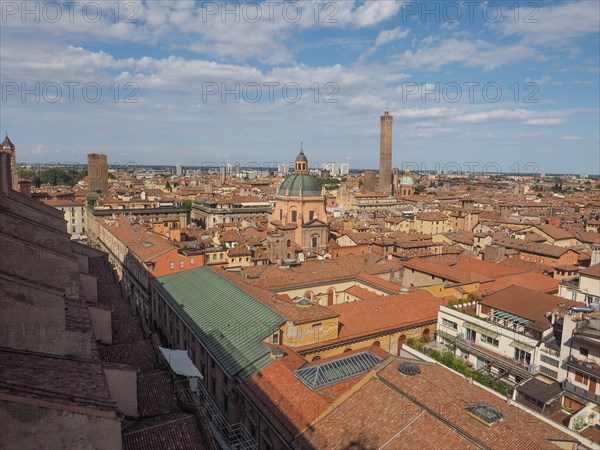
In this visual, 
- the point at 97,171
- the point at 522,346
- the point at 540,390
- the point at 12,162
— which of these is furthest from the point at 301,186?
the point at 97,171

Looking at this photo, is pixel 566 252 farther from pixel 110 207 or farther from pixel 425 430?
pixel 110 207

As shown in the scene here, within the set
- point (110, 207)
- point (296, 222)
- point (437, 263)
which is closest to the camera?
point (437, 263)

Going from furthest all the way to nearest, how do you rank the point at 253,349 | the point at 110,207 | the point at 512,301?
the point at 110,207 < the point at 512,301 < the point at 253,349

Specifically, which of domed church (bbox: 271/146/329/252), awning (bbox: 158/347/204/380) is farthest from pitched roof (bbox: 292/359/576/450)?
domed church (bbox: 271/146/329/252)

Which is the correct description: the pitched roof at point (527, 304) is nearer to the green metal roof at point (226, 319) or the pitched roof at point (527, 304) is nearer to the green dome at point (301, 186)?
the green metal roof at point (226, 319)

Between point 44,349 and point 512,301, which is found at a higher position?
point 44,349

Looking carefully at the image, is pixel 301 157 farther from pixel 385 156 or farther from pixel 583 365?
pixel 385 156

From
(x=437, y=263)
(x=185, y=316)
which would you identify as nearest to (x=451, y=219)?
(x=437, y=263)

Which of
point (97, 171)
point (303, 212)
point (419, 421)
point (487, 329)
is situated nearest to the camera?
point (419, 421)
